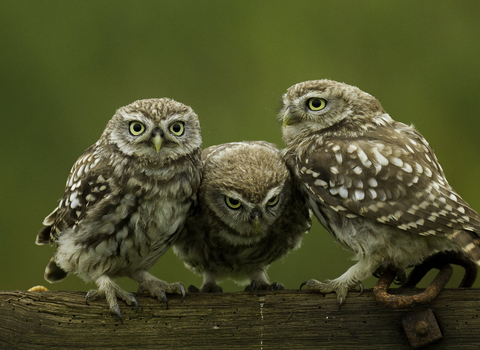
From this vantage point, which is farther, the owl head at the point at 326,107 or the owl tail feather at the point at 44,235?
the owl tail feather at the point at 44,235

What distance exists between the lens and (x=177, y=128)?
1750 millimetres

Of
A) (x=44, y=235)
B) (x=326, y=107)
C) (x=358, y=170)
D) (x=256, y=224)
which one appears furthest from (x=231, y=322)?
(x=44, y=235)

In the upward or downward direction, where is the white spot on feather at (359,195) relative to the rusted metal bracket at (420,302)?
upward

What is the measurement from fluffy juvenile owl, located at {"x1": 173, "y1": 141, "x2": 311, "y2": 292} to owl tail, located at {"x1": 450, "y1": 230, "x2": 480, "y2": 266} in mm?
589

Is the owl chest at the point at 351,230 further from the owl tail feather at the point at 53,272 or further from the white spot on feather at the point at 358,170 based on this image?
the owl tail feather at the point at 53,272

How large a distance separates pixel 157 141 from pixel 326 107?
0.66m

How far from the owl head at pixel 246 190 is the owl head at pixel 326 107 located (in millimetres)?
175

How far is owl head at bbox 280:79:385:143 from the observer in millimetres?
1896

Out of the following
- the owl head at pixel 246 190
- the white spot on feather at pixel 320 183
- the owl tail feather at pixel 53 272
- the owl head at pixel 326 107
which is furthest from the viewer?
the owl tail feather at pixel 53 272

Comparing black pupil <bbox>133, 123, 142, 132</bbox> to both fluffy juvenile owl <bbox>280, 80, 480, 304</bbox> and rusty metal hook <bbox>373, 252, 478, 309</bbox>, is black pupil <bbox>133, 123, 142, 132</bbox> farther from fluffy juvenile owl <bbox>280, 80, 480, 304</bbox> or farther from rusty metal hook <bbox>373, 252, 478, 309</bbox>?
rusty metal hook <bbox>373, 252, 478, 309</bbox>

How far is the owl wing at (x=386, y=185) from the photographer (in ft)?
5.15

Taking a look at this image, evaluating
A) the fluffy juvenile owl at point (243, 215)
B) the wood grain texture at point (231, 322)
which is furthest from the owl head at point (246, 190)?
the wood grain texture at point (231, 322)

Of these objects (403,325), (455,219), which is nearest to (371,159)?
(455,219)

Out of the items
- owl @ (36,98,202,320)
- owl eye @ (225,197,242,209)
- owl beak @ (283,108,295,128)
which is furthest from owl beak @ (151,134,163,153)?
owl beak @ (283,108,295,128)
